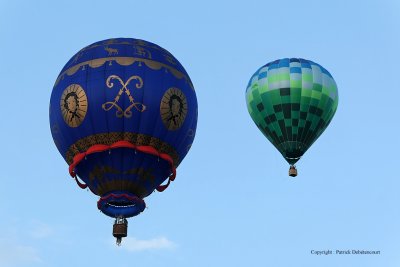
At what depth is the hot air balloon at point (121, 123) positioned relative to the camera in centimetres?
2998

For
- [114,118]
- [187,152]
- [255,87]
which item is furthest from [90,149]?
[255,87]

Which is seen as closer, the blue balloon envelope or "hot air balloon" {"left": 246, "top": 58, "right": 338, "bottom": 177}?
the blue balloon envelope

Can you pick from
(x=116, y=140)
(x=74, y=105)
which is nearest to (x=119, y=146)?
(x=116, y=140)

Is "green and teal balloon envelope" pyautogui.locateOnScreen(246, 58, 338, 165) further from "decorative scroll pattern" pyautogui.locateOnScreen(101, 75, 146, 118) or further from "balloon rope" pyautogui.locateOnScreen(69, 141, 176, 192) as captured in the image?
"decorative scroll pattern" pyautogui.locateOnScreen(101, 75, 146, 118)

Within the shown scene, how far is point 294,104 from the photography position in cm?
3703

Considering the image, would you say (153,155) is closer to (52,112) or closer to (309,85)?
(52,112)

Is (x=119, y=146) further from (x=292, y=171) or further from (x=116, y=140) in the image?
(x=292, y=171)

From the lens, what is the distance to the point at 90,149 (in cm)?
3011

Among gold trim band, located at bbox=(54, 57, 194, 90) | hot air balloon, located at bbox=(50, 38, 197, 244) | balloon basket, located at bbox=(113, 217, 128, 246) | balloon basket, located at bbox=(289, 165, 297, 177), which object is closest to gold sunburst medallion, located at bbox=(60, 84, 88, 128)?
hot air balloon, located at bbox=(50, 38, 197, 244)

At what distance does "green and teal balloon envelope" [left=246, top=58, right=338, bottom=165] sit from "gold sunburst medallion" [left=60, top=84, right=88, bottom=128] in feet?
32.6

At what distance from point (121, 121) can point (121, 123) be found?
7 cm

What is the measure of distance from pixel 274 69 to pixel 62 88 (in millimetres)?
10547

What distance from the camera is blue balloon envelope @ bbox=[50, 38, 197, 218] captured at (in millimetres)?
29984

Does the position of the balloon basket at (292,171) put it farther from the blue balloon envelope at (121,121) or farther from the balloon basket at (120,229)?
the balloon basket at (120,229)
